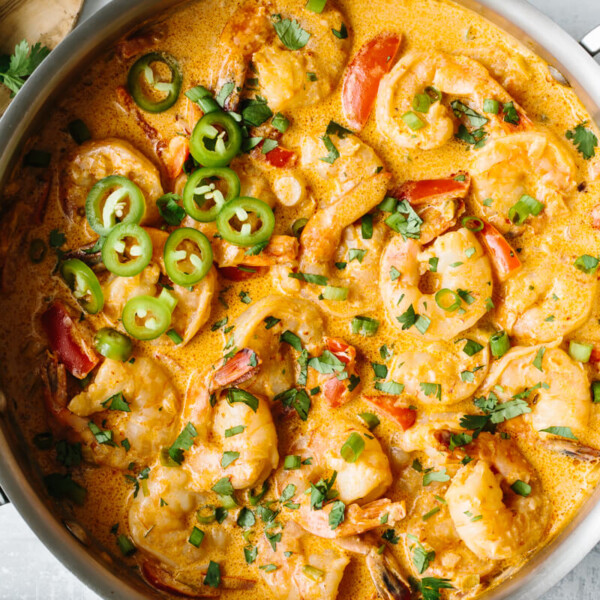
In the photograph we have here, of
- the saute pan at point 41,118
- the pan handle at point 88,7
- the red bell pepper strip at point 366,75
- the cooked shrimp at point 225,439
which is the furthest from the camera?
the pan handle at point 88,7

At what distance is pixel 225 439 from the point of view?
3.90 metres

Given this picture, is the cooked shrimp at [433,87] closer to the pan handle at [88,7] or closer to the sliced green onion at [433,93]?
the sliced green onion at [433,93]

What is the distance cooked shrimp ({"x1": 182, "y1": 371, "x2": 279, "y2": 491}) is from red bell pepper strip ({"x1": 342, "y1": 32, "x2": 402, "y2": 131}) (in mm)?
1650

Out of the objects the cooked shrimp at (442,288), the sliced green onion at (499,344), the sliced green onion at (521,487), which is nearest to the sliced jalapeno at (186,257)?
the cooked shrimp at (442,288)

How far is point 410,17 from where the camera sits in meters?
4.11

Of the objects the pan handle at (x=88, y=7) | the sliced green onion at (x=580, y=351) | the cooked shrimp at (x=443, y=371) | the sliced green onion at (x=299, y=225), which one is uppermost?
the pan handle at (x=88, y=7)

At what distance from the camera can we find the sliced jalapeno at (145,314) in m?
3.86

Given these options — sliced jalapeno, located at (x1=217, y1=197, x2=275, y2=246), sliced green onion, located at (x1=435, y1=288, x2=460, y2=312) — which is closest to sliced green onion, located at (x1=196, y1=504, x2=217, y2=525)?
sliced jalapeno, located at (x1=217, y1=197, x2=275, y2=246)

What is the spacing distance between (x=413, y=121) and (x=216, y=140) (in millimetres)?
1058

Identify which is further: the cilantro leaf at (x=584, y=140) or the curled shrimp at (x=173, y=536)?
the cilantro leaf at (x=584, y=140)

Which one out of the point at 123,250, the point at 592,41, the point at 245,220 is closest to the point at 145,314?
the point at 123,250

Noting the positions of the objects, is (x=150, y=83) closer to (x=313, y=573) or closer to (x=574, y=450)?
(x=313, y=573)

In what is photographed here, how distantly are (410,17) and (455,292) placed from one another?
1577 mm

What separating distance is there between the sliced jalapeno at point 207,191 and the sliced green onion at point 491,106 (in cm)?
139
